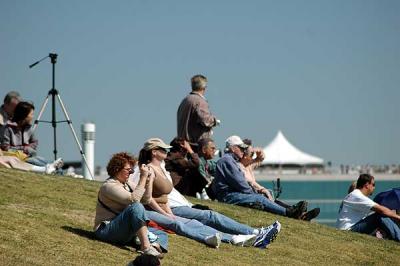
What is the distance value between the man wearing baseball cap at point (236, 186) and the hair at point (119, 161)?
13.7 ft

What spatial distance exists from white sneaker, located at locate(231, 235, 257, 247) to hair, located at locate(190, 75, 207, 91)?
168 inches

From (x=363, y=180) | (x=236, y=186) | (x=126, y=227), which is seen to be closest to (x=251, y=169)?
(x=236, y=186)

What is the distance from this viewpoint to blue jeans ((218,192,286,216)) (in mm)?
16453

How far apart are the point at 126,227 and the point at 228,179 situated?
15.1 ft

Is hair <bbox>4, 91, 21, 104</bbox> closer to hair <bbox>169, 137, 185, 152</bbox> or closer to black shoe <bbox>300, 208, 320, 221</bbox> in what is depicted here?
hair <bbox>169, 137, 185, 152</bbox>

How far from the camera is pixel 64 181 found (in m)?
16.5

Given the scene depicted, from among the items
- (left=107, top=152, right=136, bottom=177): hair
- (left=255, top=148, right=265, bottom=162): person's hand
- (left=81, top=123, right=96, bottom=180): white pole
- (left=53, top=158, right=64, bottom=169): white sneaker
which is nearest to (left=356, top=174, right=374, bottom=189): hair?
(left=255, top=148, right=265, bottom=162): person's hand

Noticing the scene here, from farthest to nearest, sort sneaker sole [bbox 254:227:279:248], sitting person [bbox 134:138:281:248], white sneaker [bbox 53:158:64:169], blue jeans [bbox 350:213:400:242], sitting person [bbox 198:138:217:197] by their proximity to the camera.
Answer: white sneaker [bbox 53:158:64:169], sitting person [bbox 198:138:217:197], blue jeans [bbox 350:213:400:242], sneaker sole [bbox 254:227:279:248], sitting person [bbox 134:138:281:248]

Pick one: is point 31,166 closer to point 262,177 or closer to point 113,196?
point 113,196

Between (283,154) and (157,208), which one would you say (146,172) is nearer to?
(157,208)

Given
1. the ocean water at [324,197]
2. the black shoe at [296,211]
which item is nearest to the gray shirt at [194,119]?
the black shoe at [296,211]

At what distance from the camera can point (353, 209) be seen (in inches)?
663

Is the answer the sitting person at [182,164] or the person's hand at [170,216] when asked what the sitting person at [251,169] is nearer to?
the sitting person at [182,164]

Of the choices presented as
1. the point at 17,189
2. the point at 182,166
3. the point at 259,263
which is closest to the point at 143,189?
the point at 259,263
